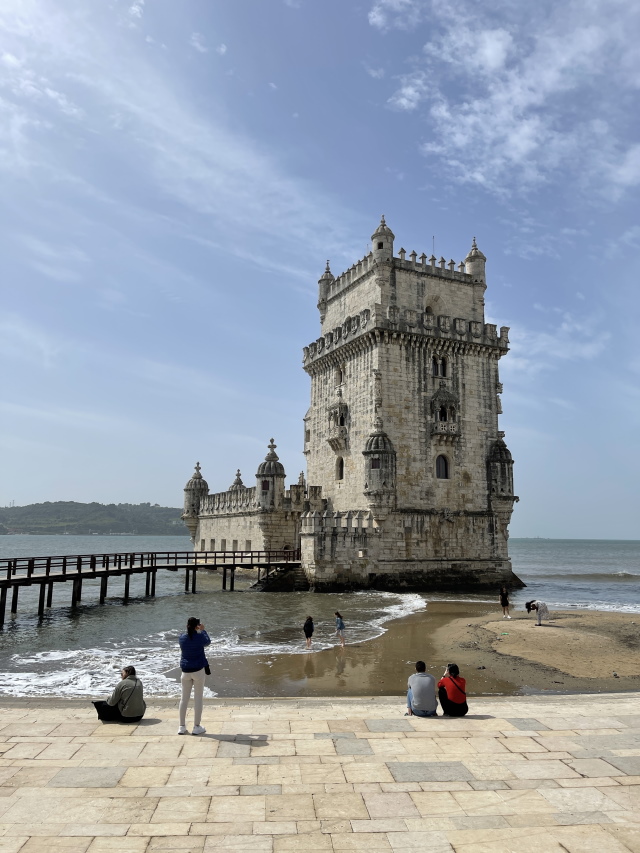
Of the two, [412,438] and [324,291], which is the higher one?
[324,291]

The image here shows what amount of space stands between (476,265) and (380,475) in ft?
48.1

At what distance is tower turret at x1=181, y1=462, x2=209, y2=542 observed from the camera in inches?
2055

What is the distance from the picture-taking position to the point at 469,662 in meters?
16.4

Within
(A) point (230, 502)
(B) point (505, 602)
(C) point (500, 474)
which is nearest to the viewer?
(B) point (505, 602)

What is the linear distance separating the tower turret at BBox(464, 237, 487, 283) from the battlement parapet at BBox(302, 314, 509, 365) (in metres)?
3.09

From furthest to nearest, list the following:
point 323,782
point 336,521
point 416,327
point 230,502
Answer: point 230,502, point 416,327, point 336,521, point 323,782

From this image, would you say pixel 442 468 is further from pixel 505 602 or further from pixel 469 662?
pixel 469 662

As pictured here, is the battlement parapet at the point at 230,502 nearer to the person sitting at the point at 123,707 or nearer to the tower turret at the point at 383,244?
the tower turret at the point at 383,244

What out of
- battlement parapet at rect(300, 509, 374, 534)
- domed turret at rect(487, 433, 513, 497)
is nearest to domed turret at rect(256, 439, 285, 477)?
battlement parapet at rect(300, 509, 374, 534)

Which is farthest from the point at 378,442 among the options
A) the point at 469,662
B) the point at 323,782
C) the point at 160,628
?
the point at 323,782

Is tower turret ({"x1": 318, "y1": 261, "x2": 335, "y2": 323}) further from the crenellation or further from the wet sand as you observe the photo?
the wet sand

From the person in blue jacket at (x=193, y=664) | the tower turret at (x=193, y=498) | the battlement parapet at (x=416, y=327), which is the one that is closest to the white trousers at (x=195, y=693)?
the person in blue jacket at (x=193, y=664)

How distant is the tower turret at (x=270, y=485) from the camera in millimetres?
38531

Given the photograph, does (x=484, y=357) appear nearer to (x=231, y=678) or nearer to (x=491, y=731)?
(x=231, y=678)
